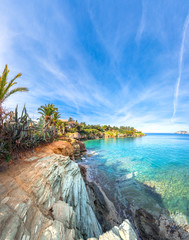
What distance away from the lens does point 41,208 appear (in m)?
3.05

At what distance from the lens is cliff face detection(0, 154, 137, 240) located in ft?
7.39

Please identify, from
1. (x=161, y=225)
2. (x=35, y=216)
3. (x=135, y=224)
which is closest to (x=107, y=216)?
(x=135, y=224)

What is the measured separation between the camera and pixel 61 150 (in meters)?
9.91

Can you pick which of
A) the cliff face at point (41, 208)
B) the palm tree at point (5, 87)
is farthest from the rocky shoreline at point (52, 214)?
the palm tree at point (5, 87)

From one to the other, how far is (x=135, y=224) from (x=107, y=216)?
2.13 meters

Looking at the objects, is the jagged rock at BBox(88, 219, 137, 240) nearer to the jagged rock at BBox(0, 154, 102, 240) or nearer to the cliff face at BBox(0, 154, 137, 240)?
the cliff face at BBox(0, 154, 137, 240)

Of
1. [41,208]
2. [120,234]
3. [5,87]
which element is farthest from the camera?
[5,87]

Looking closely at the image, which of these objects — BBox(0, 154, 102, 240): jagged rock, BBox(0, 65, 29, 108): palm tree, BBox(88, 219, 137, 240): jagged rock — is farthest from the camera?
BBox(0, 65, 29, 108): palm tree

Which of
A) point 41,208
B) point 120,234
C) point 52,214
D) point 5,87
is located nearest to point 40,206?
point 41,208

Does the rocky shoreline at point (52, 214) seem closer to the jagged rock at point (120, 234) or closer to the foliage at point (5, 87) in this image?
the jagged rock at point (120, 234)

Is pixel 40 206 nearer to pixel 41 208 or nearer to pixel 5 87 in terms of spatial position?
pixel 41 208

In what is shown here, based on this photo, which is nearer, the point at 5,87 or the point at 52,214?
the point at 52,214

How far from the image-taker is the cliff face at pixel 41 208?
225 cm

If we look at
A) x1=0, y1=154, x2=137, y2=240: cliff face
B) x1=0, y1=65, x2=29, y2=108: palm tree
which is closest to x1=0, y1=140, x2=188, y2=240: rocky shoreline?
→ x1=0, y1=154, x2=137, y2=240: cliff face
